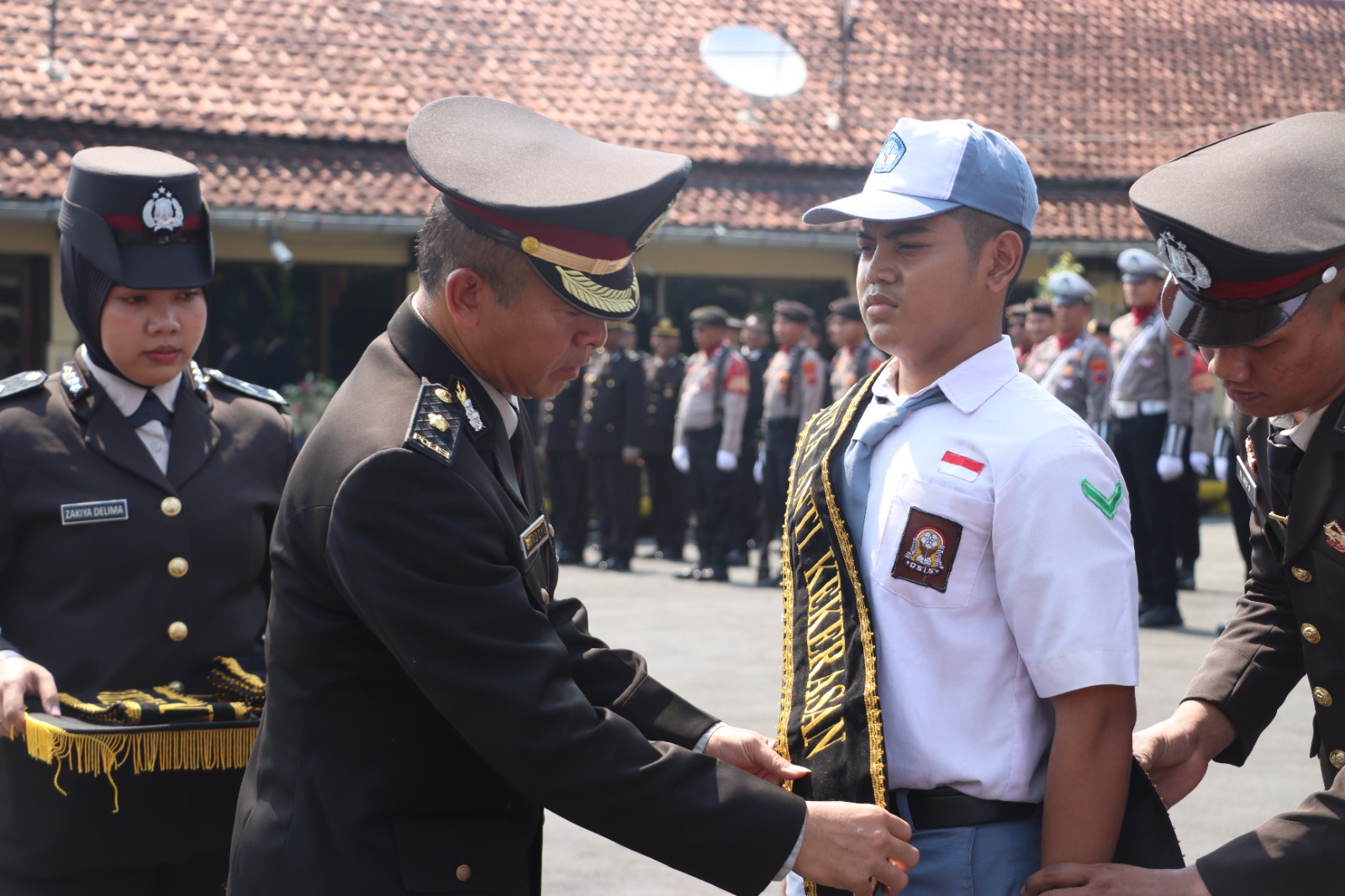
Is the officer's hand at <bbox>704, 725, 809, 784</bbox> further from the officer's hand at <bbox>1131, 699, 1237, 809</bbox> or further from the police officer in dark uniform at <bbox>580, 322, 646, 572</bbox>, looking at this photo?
the police officer in dark uniform at <bbox>580, 322, 646, 572</bbox>

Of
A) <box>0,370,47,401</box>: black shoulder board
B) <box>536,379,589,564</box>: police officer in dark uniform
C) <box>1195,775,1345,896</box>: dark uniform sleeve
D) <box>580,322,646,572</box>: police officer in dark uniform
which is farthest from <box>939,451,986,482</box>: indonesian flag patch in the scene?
<box>536,379,589,564</box>: police officer in dark uniform

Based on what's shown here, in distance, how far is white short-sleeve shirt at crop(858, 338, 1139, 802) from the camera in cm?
215

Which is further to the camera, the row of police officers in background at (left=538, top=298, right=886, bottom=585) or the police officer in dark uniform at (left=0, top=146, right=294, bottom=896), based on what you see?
the row of police officers in background at (left=538, top=298, right=886, bottom=585)

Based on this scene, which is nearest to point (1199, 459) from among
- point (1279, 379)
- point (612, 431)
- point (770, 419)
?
point (770, 419)

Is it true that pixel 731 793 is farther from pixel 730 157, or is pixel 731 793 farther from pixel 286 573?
pixel 730 157

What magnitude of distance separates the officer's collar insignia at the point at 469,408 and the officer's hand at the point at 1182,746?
1.29m

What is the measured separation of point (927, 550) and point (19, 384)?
2.09 meters

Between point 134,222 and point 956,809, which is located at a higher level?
point 134,222

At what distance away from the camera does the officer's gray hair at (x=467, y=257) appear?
87.4 inches

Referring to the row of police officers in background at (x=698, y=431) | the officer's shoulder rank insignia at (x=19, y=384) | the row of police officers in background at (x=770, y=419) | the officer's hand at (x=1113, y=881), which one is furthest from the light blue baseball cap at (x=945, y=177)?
the row of police officers in background at (x=698, y=431)

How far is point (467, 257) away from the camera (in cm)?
225

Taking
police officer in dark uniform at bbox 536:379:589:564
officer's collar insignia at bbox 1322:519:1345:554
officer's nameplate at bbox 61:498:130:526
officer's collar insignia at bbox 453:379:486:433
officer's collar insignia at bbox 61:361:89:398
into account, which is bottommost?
police officer in dark uniform at bbox 536:379:589:564

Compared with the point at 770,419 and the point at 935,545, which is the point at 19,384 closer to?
the point at 935,545

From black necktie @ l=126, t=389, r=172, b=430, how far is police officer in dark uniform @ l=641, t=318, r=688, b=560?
1111cm
